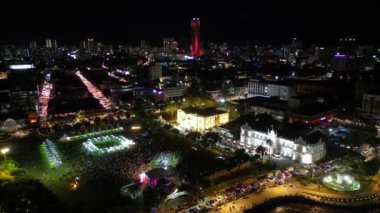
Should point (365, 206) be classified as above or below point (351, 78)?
below

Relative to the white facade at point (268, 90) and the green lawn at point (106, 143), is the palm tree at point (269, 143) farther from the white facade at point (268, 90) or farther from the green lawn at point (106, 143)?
the white facade at point (268, 90)

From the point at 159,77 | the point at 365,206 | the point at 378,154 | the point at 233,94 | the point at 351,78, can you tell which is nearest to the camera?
the point at 365,206

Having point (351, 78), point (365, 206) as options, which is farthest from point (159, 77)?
point (365, 206)

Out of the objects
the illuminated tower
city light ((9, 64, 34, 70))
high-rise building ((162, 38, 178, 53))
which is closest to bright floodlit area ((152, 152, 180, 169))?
city light ((9, 64, 34, 70))

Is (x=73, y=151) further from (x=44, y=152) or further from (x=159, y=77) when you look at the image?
(x=159, y=77)

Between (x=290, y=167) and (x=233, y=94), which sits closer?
(x=290, y=167)

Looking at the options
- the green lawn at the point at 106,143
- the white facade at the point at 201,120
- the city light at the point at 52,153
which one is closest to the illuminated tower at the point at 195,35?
the white facade at the point at 201,120
